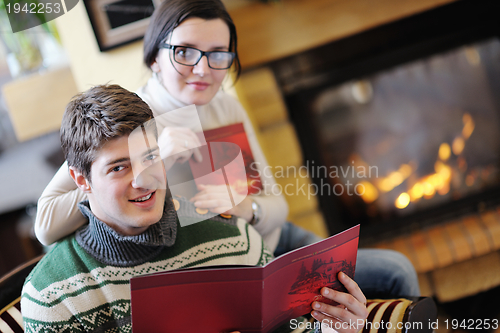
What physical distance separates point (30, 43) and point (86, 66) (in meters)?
0.37

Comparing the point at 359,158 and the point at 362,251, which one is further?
the point at 359,158

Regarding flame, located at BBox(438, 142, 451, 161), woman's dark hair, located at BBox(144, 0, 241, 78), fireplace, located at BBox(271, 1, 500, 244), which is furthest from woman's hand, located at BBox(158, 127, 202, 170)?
flame, located at BBox(438, 142, 451, 161)

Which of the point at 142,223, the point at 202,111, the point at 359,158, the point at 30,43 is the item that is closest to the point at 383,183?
the point at 359,158

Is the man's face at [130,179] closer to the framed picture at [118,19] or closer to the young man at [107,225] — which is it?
the young man at [107,225]

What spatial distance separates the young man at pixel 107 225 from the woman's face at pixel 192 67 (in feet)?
0.49

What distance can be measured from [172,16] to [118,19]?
560mm

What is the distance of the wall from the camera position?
126 centimetres

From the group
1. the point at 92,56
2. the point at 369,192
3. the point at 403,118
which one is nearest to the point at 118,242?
the point at 92,56

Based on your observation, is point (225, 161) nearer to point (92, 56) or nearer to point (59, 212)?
point (59, 212)

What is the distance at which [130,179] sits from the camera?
0.63 m

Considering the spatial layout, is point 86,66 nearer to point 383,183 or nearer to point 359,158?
point 359,158

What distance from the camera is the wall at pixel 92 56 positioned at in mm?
1262

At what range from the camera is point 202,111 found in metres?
0.88

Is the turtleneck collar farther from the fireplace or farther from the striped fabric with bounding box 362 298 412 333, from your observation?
the fireplace
